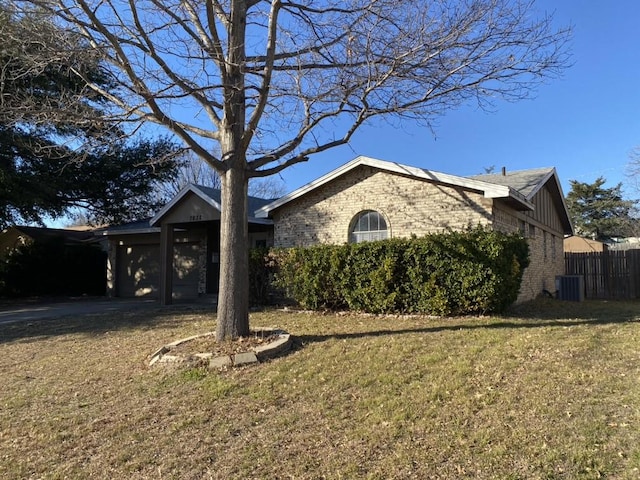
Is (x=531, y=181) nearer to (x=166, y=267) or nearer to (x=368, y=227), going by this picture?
(x=368, y=227)

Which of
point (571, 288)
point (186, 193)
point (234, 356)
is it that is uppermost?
point (186, 193)

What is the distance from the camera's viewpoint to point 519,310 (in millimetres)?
12328

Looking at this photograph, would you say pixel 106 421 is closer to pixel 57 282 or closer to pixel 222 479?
pixel 222 479

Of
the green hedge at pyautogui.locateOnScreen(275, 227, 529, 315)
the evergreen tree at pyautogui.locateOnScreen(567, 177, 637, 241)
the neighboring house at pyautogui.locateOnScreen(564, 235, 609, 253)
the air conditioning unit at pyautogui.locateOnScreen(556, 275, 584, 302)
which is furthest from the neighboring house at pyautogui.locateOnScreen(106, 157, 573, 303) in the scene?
the evergreen tree at pyautogui.locateOnScreen(567, 177, 637, 241)

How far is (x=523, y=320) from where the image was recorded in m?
10.3

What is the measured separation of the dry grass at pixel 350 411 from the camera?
159 inches

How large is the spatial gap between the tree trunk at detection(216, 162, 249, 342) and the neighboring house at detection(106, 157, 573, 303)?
621 centimetres

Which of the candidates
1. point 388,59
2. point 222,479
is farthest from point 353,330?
point 222,479

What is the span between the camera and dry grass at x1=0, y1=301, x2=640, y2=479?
404 centimetres

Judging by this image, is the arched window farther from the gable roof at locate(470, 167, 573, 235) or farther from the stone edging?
the stone edging

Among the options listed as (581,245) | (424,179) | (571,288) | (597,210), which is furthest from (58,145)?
(597,210)

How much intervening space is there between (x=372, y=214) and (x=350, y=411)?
953 cm

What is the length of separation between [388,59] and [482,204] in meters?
5.26

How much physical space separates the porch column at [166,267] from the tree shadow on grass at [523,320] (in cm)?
846
